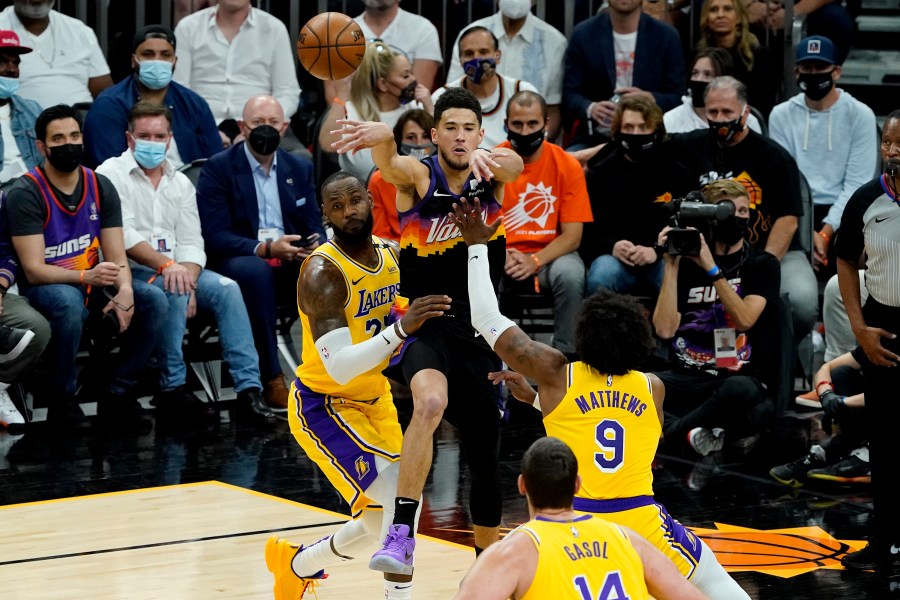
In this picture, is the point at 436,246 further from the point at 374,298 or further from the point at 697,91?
the point at 697,91

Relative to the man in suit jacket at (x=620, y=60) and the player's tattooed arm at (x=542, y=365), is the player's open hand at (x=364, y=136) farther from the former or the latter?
the man in suit jacket at (x=620, y=60)

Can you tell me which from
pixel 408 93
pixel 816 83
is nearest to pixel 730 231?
pixel 816 83

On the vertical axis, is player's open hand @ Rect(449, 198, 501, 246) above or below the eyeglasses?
above

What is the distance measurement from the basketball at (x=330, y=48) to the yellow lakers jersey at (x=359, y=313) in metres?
2.59

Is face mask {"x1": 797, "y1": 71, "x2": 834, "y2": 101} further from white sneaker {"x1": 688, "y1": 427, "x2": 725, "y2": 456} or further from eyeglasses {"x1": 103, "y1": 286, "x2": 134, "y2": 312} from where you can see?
eyeglasses {"x1": 103, "y1": 286, "x2": 134, "y2": 312}

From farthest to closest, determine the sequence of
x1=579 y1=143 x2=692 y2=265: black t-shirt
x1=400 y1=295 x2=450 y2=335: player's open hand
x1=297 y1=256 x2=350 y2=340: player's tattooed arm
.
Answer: x1=579 y1=143 x2=692 y2=265: black t-shirt → x1=297 y1=256 x2=350 y2=340: player's tattooed arm → x1=400 y1=295 x2=450 y2=335: player's open hand

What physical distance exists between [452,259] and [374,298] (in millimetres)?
419

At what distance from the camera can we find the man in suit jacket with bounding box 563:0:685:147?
10570mm

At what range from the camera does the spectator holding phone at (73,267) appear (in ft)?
29.0

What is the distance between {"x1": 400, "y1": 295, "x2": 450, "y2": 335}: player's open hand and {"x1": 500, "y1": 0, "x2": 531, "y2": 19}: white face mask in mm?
5886

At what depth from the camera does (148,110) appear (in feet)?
30.9

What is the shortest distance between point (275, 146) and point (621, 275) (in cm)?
252

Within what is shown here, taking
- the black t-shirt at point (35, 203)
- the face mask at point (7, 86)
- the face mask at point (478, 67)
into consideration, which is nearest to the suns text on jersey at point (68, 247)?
the black t-shirt at point (35, 203)

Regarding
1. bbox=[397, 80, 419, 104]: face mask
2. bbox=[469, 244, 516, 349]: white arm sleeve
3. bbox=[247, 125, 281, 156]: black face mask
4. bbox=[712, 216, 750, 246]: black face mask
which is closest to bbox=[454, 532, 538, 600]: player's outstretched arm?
bbox=[469, 244, 516, 349]: white arm sleeve
